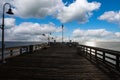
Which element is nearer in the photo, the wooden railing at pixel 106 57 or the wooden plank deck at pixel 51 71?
the wooden plank deck at pixel 51 71

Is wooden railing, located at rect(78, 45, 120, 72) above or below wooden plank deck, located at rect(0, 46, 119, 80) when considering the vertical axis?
above

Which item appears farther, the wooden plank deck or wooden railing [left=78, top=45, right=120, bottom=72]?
wooden railing [left=78, top=45, right=120, bottom=72]

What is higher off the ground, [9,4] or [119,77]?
[9,4]

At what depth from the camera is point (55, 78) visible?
344 inches

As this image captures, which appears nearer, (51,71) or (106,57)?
(51,71)

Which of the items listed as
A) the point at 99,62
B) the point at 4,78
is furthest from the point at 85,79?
the point at 99,62

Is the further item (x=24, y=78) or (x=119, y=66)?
(x=119, y=66)

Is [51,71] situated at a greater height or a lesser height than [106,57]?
lesser

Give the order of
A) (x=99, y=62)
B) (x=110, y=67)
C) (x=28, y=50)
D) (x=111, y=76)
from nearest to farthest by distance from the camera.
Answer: (x=111, y=76), (x=110, y=67), (x=99, y=62), (x=28, y=50)

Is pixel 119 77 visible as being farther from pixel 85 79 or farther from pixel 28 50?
pixel 28 50

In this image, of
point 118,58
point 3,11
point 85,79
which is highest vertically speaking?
point 3,11

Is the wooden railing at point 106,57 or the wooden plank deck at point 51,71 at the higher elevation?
the wooden railing at point 106,57

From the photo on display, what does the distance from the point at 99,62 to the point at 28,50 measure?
17.6 metres

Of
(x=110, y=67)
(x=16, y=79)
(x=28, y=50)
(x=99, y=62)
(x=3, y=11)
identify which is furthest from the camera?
(x=28, y=50)
